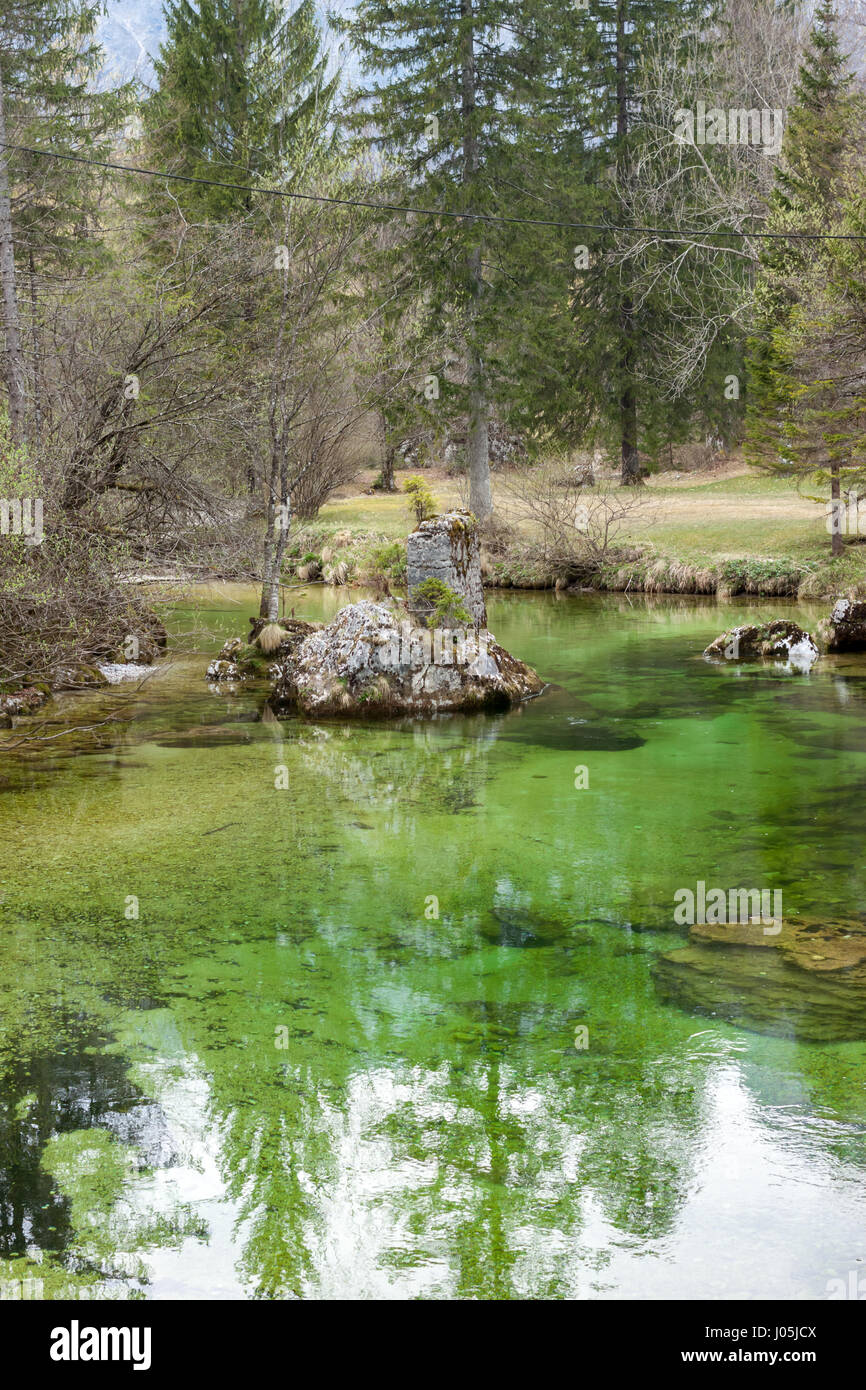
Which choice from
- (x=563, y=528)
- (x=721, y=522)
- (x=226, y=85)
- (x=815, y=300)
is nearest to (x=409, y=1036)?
(x=815, y=300)

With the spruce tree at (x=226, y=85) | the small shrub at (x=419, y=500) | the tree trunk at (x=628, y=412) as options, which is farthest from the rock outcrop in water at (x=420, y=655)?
the tree trunk at (x=628, y=412)

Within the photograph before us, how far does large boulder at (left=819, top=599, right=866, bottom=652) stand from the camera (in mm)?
15625

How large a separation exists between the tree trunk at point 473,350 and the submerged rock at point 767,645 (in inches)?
412

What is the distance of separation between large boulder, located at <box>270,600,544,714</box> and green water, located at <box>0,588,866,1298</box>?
5.37 ft

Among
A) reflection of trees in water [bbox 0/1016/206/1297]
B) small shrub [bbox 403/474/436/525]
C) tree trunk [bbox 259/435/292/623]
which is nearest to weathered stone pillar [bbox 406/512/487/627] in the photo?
tree trunk [bbox 259/435/292/623]

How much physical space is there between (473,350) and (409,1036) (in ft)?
69.9

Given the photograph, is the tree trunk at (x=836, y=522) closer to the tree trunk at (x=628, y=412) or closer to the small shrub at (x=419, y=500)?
the small shrub at (x=419, y=500)

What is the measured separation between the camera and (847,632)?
15633mm

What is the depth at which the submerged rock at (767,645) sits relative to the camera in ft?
49.4

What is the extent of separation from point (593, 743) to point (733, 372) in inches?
825

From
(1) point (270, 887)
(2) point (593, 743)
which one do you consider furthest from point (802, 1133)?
(2) point (593, 743)

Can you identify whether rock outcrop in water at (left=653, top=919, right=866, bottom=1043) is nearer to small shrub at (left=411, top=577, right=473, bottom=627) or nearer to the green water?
the green water

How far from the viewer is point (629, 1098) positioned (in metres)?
4.79

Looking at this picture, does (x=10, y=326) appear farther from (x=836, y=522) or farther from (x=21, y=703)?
(x=836, y=522)
